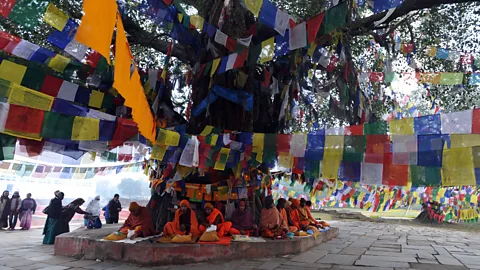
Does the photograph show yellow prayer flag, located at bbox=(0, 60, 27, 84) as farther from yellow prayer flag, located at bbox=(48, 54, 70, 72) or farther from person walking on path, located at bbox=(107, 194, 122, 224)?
person walking on path, located at bbox=(107, 194, 122, 224)

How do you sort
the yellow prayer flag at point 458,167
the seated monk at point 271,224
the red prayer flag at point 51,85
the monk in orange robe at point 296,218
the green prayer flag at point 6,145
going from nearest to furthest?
the green prayer flag at point 6,145 → the yellow prayer flag at point 458,167 → the red prayer flag at point 51,85 → the seated monk at point 271,224 → the monk in orange robe at point 296,218

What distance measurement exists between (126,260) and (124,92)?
3280mm

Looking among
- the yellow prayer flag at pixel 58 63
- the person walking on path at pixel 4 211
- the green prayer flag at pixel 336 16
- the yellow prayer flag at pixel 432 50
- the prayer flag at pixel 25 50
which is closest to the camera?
→ the green prayer flag at pixel 336 16

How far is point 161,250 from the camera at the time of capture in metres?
5.44

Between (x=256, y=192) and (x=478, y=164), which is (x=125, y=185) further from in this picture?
(x=478, y=164)

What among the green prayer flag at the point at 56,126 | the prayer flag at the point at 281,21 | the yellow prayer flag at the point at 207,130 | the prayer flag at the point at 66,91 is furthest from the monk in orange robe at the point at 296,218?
the green prayer flag at the point at 56,126

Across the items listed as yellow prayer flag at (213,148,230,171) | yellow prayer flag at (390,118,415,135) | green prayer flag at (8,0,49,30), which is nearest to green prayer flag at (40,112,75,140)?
green prayer flag at (8,0,49,30)

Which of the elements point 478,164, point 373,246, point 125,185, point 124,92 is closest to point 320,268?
point 478,164

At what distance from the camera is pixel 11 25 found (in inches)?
267

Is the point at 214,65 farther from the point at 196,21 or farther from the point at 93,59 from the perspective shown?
the point at 93,59

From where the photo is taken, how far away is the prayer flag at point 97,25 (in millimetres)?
2578

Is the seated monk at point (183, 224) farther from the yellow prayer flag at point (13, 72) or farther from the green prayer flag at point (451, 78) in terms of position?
the green prayer flag at point (451, 78)

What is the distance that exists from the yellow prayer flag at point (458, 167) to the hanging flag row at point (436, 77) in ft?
10.5

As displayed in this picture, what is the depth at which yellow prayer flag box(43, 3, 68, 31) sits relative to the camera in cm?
483
